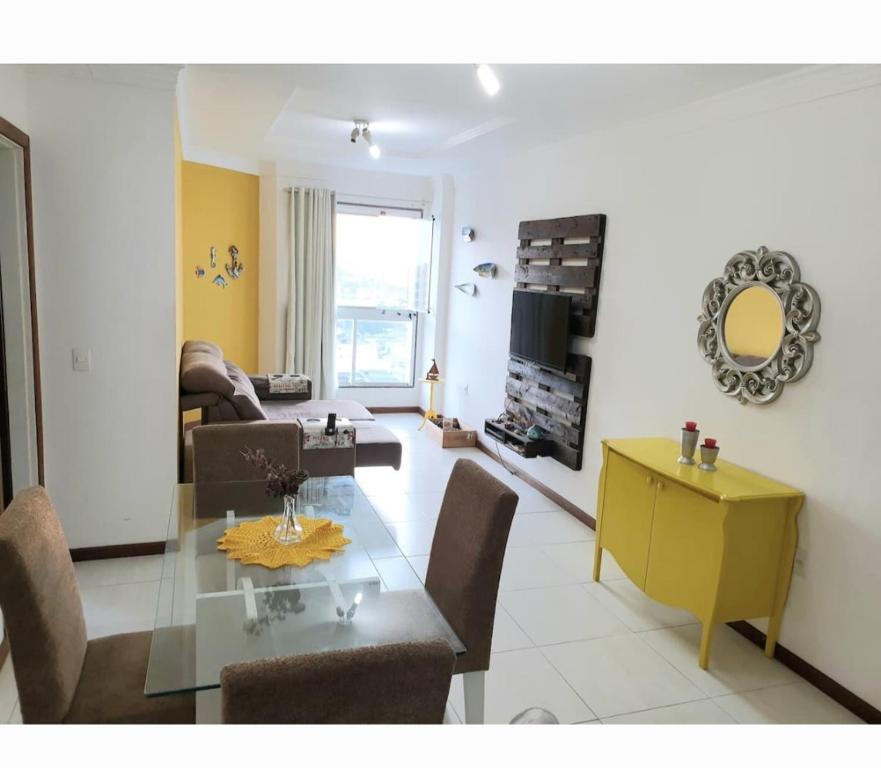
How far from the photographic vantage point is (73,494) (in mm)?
3361

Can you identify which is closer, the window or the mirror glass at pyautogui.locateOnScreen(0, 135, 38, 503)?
the mirror glass at pyautogui.locateOnScreen(0, 135, 38, 503)

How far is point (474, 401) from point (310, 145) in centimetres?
268

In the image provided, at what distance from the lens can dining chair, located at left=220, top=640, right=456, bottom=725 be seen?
3.36ft

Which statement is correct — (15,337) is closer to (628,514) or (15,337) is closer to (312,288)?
(628,514)

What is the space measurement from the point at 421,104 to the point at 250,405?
2152mm

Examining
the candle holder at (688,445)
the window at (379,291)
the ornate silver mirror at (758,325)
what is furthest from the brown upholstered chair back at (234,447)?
the window at (379,291)

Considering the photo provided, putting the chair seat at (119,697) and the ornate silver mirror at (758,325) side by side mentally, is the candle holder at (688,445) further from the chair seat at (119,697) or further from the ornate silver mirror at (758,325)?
the chair seat at (119,697)

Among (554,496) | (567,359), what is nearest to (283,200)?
(567,359)

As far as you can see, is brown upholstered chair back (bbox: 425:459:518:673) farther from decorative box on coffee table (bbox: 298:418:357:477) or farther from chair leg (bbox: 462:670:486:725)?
decorative box on coffee table (bbox: 298:418:357:477)

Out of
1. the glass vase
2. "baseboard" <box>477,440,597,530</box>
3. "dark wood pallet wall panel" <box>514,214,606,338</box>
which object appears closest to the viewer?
the glass vase

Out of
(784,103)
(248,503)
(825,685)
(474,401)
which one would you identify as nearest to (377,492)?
(474,401)

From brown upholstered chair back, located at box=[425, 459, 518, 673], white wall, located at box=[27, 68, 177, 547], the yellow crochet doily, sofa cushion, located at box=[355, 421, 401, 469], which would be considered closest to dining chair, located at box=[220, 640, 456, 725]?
brown upholstered chair back, located at box=[425, 459, 518, 673]

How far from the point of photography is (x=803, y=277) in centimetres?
277

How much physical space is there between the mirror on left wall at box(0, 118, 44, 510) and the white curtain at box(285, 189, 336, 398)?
3434 millimetres
